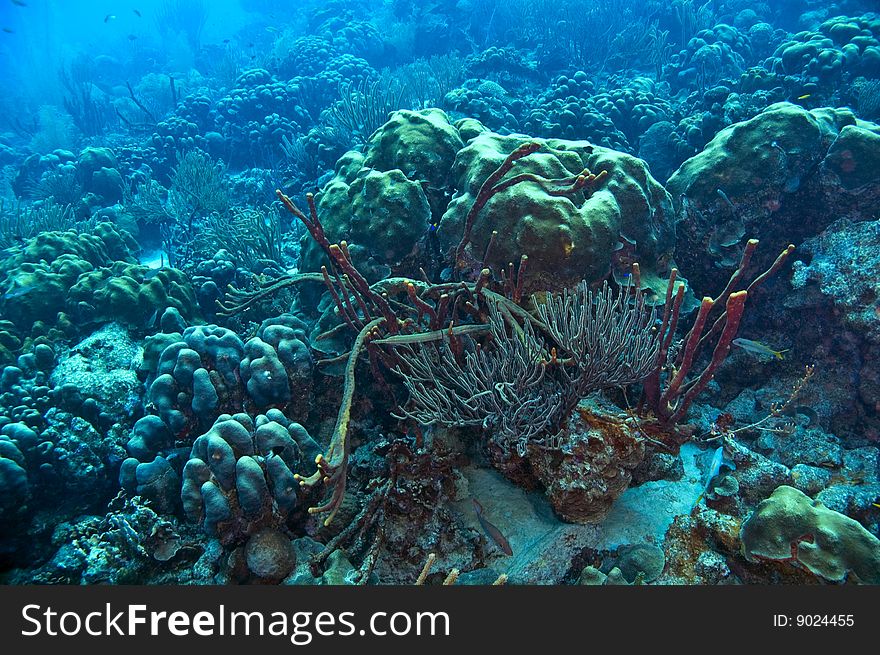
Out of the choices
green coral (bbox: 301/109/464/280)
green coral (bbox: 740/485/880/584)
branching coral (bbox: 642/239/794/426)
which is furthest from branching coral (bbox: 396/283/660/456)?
green coral (bbox: 301/109/464/280)

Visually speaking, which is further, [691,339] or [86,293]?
[86,293]

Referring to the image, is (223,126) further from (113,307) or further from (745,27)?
(745,27)

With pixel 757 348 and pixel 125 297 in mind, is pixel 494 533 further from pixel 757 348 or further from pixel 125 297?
pixel 125 297

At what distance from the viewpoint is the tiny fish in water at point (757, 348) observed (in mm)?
3485

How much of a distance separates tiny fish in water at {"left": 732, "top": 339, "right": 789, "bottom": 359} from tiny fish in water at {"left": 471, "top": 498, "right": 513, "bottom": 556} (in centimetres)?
234

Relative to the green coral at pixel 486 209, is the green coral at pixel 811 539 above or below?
below

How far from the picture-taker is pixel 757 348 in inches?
140

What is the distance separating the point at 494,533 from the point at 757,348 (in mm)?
2602

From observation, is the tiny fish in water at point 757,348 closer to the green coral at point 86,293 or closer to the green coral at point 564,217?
the green coral at point 564,217

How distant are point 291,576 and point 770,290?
4.67 metres

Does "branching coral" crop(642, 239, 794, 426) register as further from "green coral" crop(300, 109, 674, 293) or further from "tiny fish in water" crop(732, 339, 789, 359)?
"green coral" crop(300, 109, 674, 293)

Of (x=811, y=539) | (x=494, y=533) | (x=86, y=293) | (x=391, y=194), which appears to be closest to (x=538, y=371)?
(x=494, y=533)

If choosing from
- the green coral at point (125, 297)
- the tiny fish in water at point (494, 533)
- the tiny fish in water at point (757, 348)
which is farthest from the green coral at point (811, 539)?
the green coral at point (125, 297)

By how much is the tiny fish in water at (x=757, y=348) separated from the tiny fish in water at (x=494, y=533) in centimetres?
234
